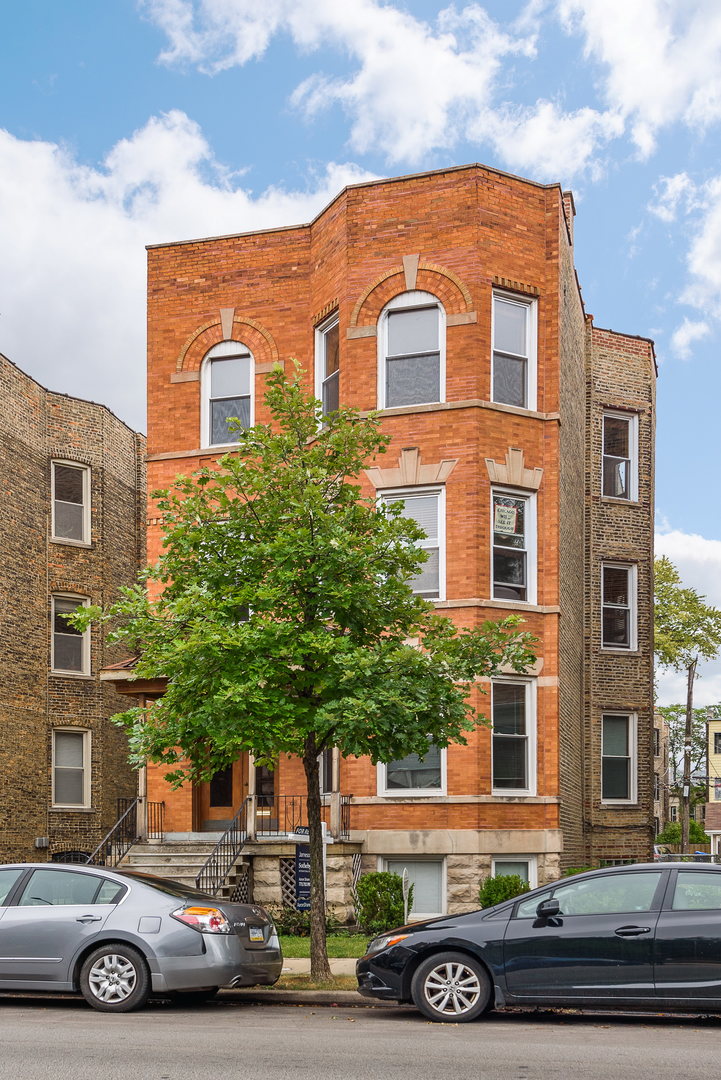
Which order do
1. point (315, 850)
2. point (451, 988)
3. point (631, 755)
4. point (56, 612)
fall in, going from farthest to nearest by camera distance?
1. point (56, 612)
2. point (631, 755)
3. point (315, 850)
4. point (451, 988)

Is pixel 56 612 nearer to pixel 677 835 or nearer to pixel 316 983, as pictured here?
pixel 316 983

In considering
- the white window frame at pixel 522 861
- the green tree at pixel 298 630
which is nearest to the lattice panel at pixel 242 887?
the white window frame at pixel 522 861

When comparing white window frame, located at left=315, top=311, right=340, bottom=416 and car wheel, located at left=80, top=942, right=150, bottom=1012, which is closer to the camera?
car wheel, located at left=80, top=942, right=150, bottom=1012

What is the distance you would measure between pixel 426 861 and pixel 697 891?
9674 mm

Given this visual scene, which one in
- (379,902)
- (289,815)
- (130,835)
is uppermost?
(289,815)

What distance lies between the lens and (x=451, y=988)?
37.0 feet

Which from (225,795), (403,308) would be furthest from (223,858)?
(403,308)

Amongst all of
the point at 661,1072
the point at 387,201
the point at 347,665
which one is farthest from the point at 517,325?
the point at 661,1072

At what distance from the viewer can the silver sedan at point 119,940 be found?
457 inches

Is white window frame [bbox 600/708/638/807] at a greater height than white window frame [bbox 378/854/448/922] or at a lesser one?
greater

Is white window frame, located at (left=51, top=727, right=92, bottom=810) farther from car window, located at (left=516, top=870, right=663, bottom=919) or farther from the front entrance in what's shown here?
car window, located at (left=516, top=870, right=663, bottom=919)

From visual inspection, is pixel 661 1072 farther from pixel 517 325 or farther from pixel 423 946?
pixel 517 325

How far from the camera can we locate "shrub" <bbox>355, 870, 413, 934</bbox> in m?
19.3

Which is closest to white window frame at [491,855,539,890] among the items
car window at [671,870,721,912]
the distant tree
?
car window at [671,870,721,912]
